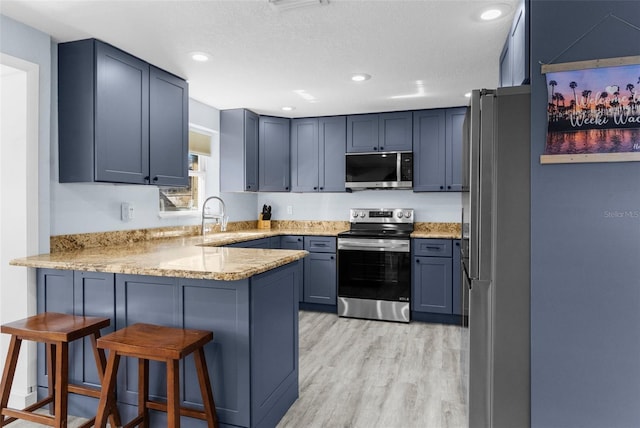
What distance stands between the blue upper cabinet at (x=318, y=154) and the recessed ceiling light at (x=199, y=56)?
6.95 feet

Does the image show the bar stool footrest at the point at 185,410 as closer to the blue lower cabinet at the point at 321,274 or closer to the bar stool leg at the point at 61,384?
the bar stool leg at the point at 61,384

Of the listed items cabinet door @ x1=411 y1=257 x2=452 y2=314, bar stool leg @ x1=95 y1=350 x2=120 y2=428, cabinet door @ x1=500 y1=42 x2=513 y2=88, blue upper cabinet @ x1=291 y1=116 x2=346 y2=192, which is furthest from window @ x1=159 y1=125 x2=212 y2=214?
cabinet door @ x1=500 y1=42 x2=513 y2=88

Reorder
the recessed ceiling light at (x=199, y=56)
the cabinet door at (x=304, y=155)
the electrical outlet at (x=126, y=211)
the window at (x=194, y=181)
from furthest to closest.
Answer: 1. the cabinet door at (x=304, y=155)
2. the window at (x=194, y=181)
3. the electrical outlet at (x=126, y=211)
4. the recessed ceiling light at (x=199, y=56)

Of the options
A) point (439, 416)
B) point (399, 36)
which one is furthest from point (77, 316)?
point (399, 36)

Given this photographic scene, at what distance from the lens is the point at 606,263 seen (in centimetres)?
170

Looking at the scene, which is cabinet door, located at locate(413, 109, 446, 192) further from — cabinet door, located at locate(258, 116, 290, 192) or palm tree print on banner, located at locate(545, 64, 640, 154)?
palm tree print on banner, located at locate(545, 64, 640, 154)

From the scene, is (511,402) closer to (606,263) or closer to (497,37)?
(606,263)

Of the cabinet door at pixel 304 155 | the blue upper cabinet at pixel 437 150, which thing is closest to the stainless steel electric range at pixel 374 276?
the blue upper cabinet at pixel 437 150

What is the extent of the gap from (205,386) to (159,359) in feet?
1.00

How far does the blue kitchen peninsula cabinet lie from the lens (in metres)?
2.01

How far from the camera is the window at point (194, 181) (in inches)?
157

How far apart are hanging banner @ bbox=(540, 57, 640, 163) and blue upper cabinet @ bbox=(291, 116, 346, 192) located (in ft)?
10.3

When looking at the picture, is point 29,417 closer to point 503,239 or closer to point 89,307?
point 89,307

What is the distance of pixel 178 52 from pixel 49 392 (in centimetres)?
233
